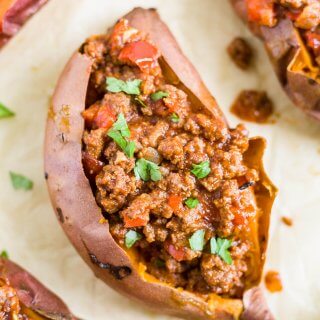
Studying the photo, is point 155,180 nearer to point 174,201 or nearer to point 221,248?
point 174,201

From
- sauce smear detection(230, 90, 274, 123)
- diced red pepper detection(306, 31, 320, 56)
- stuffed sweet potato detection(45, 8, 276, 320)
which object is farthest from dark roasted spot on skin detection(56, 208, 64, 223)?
diced red pepper detection(306, 31, 320, 56)

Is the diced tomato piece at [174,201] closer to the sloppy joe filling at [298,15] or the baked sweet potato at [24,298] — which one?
the baked sweet potato at [24,298]

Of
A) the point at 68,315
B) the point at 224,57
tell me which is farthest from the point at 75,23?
the point at 68,315

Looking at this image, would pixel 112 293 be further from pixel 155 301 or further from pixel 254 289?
pixel 254 289

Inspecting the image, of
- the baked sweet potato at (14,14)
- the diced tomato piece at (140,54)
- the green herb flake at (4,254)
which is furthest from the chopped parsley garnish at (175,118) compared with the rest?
the green herb flake at (4,254)

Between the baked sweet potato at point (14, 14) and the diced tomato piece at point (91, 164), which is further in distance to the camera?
the baked sweet potato at point (14, 14)

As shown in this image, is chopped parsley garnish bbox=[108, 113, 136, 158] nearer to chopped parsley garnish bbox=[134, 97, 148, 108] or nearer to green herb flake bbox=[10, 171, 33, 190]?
chopped parsley garnish bbox=[134, 97, 148, 108]

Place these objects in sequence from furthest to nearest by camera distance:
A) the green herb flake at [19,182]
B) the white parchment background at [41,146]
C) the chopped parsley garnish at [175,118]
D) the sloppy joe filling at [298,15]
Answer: the green herb flake at [19,182]
the white parchment background at [41,146]
the sloppy joe filling at [298,15]
the chopped parsley garnish at [175,118]
